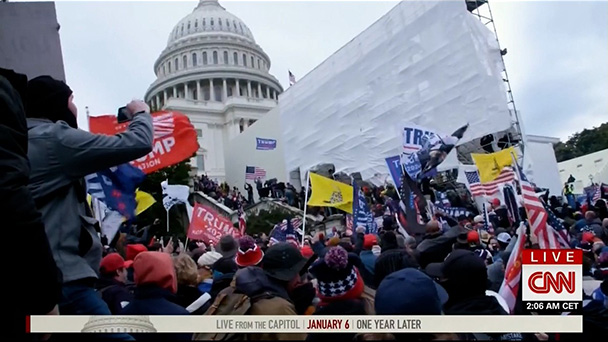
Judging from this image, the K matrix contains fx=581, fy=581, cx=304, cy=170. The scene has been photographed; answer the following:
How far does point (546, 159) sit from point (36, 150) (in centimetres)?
2327

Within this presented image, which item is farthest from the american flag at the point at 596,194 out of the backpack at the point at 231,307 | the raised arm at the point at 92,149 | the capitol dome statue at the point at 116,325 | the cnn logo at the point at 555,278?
the raised arm at the point at 92,149

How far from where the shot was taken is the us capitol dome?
50969 mm

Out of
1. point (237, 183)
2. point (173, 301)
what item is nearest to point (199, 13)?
point (237, 183)

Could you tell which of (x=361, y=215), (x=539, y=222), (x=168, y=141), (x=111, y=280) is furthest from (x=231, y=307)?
(x=361, y=215)

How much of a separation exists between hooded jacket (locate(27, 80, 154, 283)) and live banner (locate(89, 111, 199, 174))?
1966 millimetres

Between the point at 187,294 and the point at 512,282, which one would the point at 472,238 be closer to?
the point at 512,282

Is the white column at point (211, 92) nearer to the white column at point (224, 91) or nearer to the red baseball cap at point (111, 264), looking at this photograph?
the white column at point (224, 91)

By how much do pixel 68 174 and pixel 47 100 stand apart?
38cm

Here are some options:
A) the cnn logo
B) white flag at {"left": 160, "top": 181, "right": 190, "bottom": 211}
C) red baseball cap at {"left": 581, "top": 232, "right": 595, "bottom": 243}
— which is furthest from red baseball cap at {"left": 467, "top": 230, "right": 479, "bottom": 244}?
white flag at {"left": 160, "top": 181, "right": 190, "bottom": 211}

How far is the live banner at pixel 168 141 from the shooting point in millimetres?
4477

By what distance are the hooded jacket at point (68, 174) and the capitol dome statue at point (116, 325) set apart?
0.61 feet

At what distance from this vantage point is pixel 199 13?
5153cm

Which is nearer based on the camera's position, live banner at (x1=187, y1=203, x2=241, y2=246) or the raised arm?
the raised arm

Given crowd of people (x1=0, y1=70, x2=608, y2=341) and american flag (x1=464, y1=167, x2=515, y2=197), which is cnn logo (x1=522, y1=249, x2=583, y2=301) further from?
american flag (x1=464, y1=167, x2=515, y2=197)
